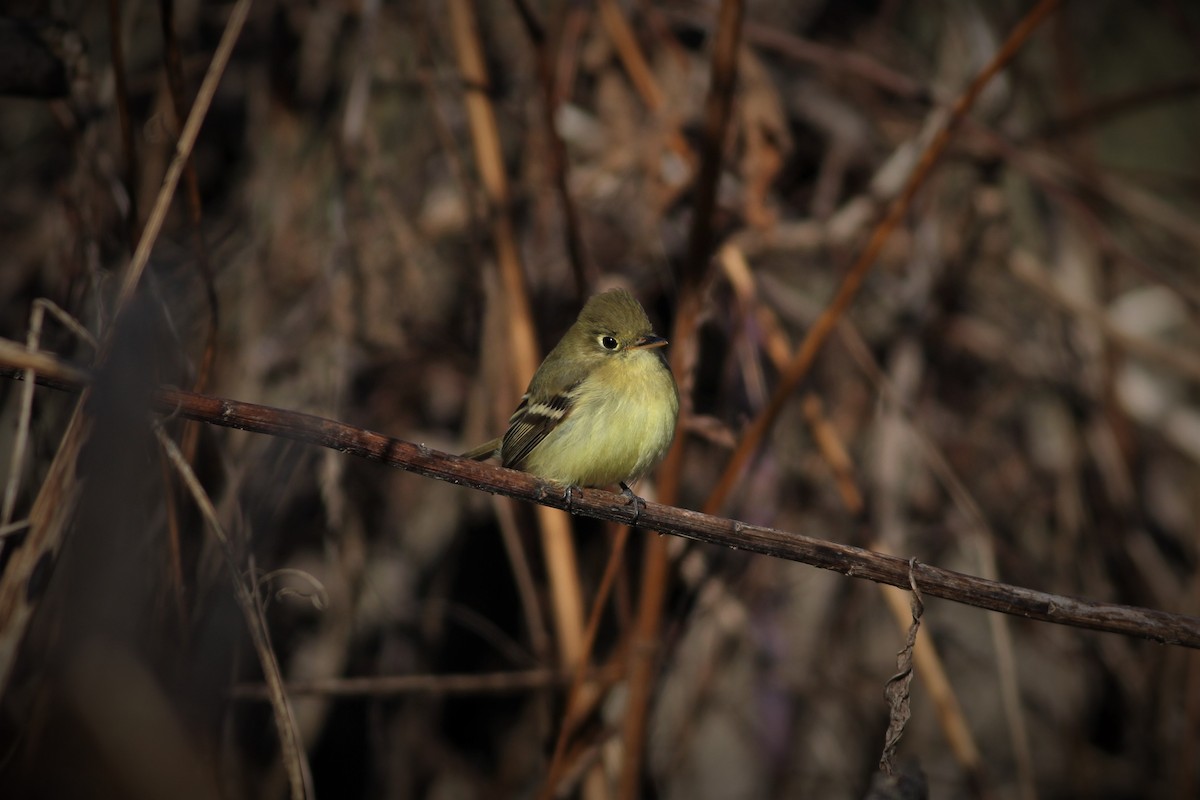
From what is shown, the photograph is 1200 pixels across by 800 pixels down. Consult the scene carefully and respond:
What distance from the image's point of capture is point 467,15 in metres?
3.50

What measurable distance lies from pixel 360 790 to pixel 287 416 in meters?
3.26

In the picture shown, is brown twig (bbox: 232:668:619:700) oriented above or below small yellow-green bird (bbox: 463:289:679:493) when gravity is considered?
below

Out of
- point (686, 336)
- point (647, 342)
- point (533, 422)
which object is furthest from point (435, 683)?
point (686, 336)

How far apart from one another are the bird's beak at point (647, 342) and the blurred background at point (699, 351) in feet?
1.21

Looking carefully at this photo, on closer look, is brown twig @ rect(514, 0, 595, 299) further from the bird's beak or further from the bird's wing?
the bird's wing

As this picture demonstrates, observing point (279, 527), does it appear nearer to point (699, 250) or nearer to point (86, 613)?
point (699, 250)

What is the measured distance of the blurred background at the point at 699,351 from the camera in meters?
3.82

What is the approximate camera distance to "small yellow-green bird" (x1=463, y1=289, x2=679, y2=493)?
2926 millimetres

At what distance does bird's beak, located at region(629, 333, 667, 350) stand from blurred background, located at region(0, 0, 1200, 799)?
1.21 feet

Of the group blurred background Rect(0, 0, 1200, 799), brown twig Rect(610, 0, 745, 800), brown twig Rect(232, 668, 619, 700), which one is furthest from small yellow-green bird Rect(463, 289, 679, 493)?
brown twig Rect(232, 668, 619, 700)

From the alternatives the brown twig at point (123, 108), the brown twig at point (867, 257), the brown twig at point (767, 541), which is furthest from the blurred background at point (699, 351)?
the brown twig at point (767, 541)

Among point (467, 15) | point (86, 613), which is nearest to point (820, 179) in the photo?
point (467, 15)

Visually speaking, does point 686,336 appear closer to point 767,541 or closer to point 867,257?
point 867,257

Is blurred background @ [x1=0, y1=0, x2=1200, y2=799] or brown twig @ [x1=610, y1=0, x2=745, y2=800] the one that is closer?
brown twig @ [x1=610, y1=0, x2=745, y2=800]
